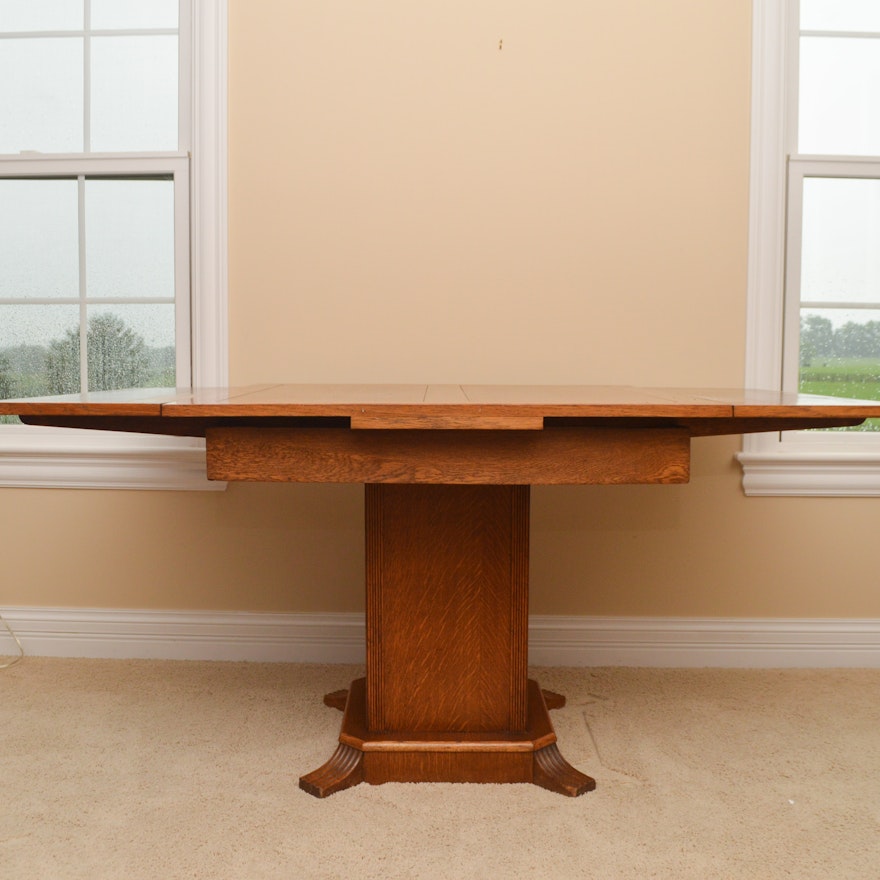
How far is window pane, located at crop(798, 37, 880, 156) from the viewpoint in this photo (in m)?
2.53

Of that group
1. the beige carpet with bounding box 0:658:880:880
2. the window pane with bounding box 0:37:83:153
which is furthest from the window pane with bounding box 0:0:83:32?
the beige carpet with bounding box 0:658:880:880

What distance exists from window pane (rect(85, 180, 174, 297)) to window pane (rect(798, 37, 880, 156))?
6.66 feet

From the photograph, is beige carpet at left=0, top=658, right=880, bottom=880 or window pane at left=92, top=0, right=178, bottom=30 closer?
beige carpet at left=0, top=658, right=880, bottom=880

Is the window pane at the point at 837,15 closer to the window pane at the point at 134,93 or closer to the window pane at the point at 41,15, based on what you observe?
the window pane at the point at 134,93

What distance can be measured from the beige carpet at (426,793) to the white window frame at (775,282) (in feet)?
2.04

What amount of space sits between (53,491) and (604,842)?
77.5 inches

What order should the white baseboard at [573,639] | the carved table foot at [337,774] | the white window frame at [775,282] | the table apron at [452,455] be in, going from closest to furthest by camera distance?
1. the table apron at [452,455]
2. the carved table foot at [337,774]
3. the white window frame at [775,282]
4. the white baseboard at [573,639]

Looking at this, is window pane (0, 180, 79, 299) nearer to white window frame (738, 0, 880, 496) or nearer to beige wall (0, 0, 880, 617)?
beige wall (0, 0, 880, 617)

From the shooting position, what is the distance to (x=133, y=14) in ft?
8.32

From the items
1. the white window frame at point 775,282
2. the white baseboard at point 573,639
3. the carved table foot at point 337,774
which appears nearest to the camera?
the carved table foot at point 337,774

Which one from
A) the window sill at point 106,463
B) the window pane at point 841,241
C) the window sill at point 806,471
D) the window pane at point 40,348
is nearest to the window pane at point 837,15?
the window pane at point 841,241

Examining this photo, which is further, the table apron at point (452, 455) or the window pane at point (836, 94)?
the window pane at point (836, 94)

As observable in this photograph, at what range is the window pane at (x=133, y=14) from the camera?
8.30ft

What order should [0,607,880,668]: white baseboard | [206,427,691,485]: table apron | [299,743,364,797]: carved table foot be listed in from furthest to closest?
1. [0,607,880,668]: white baseboard
2. [299,743,364,797]: carved table foot
3. [206,427,691,485]: table apron
